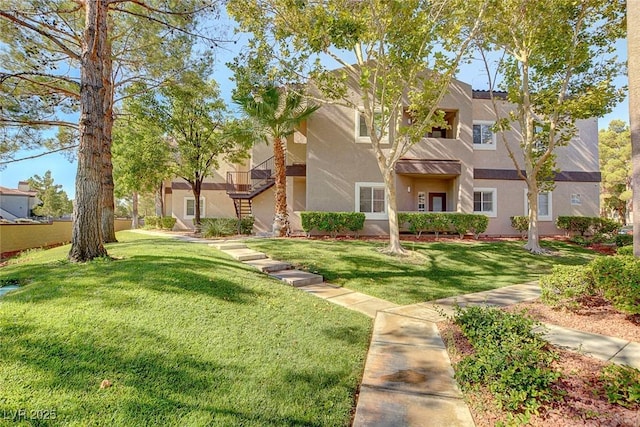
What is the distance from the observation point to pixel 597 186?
1719 cm

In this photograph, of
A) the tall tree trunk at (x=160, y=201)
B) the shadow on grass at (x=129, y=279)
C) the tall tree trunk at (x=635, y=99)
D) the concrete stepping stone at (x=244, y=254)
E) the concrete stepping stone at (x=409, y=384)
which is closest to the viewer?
the concrete stepping stone at (x=409, y=384)

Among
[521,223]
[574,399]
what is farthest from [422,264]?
[521,223]

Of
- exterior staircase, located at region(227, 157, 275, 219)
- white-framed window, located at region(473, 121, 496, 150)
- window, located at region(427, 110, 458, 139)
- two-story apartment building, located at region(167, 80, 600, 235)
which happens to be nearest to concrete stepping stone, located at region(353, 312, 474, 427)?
two-story apartment building, located at region(167, 80, 600, 235)

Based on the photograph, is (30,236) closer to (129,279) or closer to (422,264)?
(129,279)

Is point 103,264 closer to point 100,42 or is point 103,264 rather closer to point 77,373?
point 77,373

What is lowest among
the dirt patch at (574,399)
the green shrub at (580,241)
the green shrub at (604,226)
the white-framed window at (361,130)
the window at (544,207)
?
the dirt patch at (574,399)

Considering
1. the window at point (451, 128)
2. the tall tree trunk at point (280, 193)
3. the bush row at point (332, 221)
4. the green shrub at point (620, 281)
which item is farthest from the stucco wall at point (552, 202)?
the green shrub at point (620, 281)

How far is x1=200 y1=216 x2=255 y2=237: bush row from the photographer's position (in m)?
14.9

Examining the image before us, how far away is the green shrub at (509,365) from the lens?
8.87ft

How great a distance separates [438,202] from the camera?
17109 millimetres

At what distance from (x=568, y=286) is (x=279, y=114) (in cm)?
1176

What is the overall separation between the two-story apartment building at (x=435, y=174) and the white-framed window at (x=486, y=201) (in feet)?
0.16

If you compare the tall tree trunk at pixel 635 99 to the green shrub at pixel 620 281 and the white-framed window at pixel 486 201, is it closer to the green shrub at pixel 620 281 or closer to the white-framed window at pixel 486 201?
the green shrub at pixel 620 281

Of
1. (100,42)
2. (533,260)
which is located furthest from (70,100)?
(533,260)
